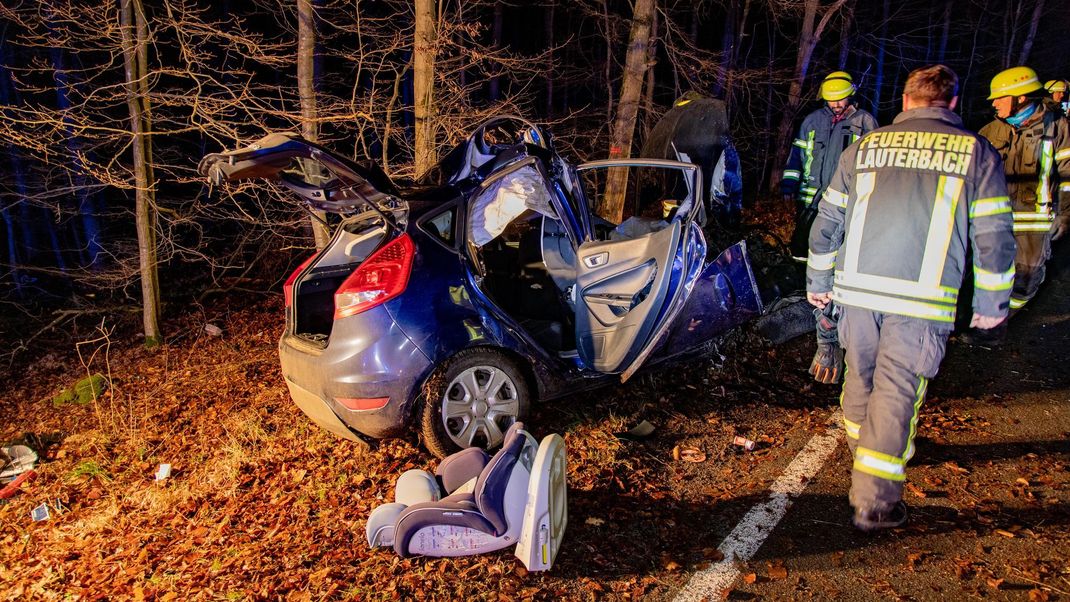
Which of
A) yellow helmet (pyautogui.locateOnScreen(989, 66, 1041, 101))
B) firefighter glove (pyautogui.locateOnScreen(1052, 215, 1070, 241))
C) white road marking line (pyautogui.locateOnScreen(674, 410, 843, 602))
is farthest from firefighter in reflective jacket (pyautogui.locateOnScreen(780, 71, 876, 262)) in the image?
white road marking line (pyautogui.locateOnScreen(674, 410, 843, 602))

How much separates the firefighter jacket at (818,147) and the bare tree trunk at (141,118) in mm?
6827

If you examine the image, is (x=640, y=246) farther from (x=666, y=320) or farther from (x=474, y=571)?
(x=474, y=571)

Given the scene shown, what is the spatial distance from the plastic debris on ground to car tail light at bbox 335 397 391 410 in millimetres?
3330

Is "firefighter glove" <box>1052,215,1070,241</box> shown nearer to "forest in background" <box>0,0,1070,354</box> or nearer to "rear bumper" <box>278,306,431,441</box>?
"forest in background" <box>0,0,1070,354</box>

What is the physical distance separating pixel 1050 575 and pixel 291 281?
4357 mm

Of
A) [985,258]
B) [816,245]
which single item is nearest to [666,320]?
[816,245]

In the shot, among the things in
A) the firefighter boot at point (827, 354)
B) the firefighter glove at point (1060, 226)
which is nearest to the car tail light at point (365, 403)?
the firefighter boot at point (827, 354)

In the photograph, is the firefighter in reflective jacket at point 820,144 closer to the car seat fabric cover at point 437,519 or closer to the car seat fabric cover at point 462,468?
the car seat fabric cover at point 462,468

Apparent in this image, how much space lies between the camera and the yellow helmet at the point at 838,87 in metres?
6.07

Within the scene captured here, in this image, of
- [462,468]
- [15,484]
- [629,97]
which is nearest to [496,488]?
[462,468]

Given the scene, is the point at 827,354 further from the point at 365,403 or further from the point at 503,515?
the point at 365,403

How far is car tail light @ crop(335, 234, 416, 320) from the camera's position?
139 inches

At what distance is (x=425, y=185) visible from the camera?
412 centimetres

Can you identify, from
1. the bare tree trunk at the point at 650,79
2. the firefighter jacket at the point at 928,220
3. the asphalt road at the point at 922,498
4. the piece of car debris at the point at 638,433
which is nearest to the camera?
the asphalt road at the point at 922,498
